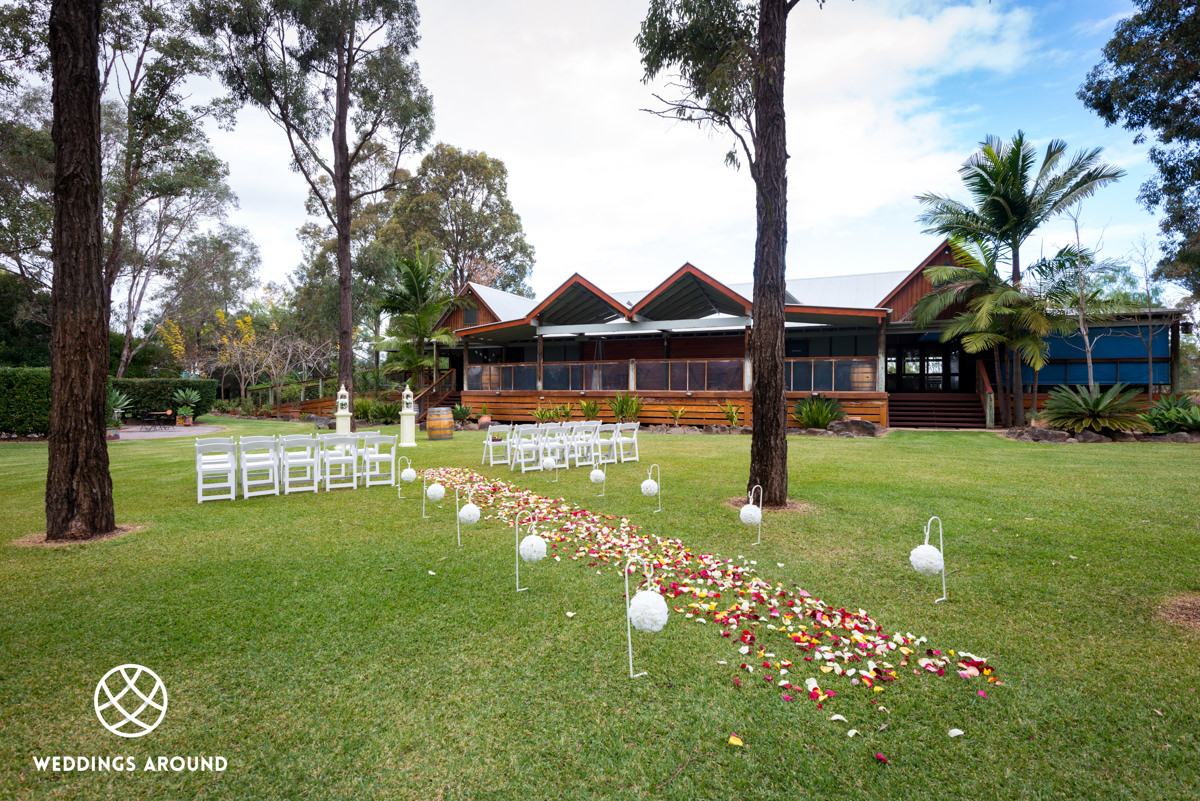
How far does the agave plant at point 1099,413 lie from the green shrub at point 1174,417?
0.20 metres

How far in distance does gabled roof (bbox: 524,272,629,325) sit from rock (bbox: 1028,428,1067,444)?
12.5 m

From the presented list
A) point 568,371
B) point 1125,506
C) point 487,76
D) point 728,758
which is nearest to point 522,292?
point 487,76

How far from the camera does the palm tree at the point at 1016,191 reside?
16047mm

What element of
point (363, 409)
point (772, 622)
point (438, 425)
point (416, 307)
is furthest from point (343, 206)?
point (772, 622)

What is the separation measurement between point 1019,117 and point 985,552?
61.0 feet

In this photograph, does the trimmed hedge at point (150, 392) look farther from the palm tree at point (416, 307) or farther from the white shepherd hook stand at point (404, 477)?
the white shepherd hook stand at point (404, 477)

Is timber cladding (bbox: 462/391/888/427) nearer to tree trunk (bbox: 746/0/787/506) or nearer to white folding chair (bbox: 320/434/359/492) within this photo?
tree trunk (bbox: 746/0/787/506)

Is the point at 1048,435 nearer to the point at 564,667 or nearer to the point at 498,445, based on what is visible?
the point at 498,445

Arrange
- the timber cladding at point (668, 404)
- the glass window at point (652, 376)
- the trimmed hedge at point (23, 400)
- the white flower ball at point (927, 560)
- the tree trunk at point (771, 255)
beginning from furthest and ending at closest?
the glass window at point (652, 376) < the timber cladding at point (668, 404) < the trimmed hedge at point (23, 400) < the tree trunk at point (771, 255) < the white flower ball at point (927, 560)

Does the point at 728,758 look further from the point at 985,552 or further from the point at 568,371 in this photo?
the point at 568,371

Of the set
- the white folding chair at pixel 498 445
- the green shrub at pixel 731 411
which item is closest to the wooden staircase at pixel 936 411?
the green shrub at pixel 731 411

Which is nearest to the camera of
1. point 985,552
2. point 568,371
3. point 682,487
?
point 985,552

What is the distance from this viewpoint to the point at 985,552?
15.7 ft

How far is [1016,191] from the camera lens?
16.7 metres
